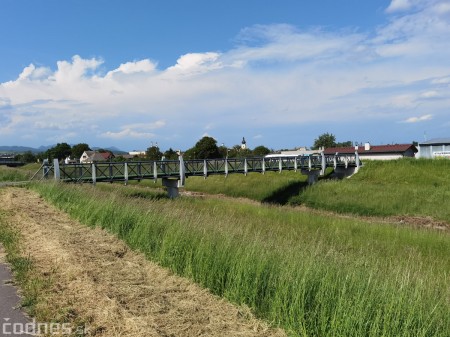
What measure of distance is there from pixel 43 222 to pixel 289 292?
720 centimetres

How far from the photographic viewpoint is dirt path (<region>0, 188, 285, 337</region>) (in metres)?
4.20

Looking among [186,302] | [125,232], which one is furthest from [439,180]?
[186,302]

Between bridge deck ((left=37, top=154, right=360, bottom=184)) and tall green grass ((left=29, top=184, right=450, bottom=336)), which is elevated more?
bridge deck ((left=37, top=154, right=360, bottom=184))

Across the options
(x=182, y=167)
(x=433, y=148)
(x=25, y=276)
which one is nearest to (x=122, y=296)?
(x=25, y=276)

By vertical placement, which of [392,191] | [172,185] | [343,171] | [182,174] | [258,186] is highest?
[182,174]

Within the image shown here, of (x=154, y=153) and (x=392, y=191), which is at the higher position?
(x=154, y=153)

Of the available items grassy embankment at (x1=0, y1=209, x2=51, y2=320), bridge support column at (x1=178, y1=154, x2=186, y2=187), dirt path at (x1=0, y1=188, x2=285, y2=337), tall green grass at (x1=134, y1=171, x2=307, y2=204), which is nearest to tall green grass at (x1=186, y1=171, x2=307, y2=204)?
tall green grass at (x1=134, y1=171, x2=307, y2=204)

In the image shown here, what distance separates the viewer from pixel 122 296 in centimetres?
497

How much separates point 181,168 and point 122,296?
27.7m

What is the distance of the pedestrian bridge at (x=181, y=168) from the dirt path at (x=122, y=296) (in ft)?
62.9

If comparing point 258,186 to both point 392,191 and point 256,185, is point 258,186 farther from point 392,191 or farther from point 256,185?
point 392,191

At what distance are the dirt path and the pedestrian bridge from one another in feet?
62.9

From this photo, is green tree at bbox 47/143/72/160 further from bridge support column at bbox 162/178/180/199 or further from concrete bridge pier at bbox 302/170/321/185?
concrete bridge pier at bbox 302/170/321/185

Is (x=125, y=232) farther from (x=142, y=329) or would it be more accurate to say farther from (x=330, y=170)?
(x=330, y=170)
